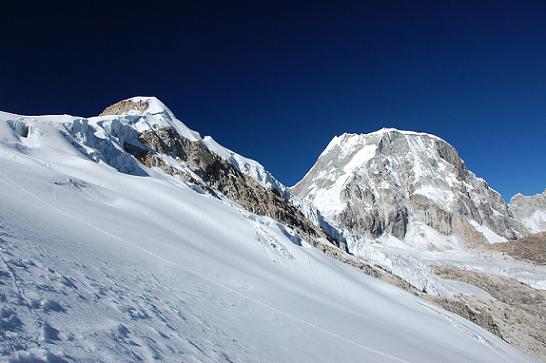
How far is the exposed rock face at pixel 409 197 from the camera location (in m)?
156

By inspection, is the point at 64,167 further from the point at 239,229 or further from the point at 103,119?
the point at 103,119

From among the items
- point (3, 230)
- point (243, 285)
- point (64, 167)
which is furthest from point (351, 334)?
point (64, 167)

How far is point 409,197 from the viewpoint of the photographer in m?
170

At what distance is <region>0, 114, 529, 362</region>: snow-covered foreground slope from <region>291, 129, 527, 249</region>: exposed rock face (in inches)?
4960

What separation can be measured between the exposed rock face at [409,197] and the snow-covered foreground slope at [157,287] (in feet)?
413

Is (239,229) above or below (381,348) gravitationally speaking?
above

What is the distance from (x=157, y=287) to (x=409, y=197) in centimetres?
16916

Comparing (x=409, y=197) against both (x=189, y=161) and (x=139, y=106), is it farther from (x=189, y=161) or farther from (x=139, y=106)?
(x=189, y=161)

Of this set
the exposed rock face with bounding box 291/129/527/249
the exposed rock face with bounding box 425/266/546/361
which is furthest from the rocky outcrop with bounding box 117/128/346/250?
the exposed rock face with bounding box 291/129/527/249

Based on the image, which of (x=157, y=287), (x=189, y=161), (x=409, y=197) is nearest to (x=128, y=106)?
(x=189, y=161)

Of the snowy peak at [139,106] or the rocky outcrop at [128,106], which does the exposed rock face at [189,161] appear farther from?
the rocky outcrop at [128,106]

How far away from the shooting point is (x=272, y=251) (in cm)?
3020

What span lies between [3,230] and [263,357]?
709 centimetres

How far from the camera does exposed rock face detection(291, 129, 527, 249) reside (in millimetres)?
156125
